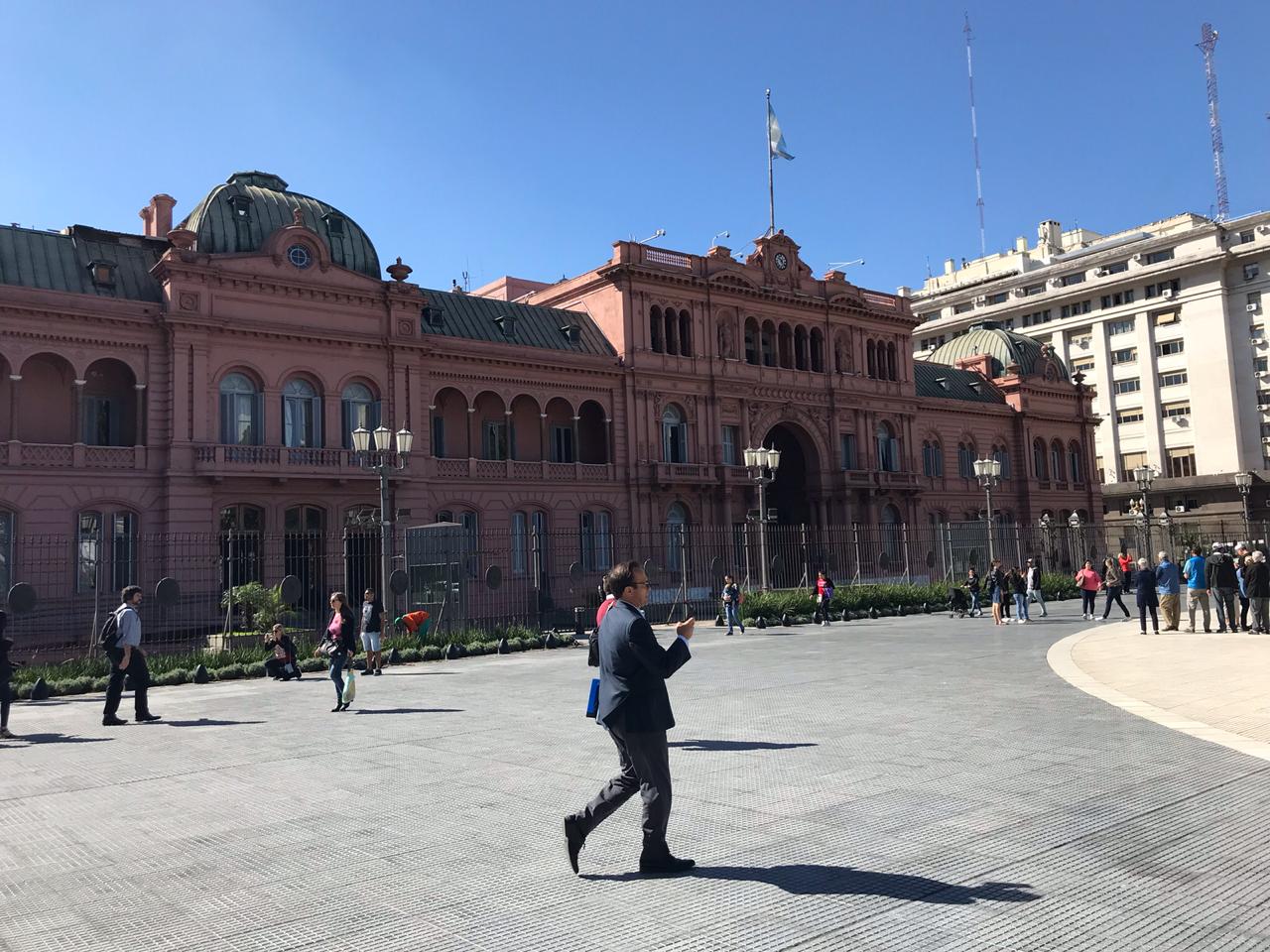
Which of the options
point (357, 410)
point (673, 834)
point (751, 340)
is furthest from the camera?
point (751, 340)

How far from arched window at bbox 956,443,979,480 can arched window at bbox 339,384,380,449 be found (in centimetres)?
3587

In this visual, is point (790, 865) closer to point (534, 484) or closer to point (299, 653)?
point (299, 653)

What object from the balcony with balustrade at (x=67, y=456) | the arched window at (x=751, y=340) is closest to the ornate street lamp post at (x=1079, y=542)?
the arched window at (x=751, y=340)

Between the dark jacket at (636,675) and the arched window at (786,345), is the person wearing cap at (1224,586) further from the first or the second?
the arched window at (786,345)

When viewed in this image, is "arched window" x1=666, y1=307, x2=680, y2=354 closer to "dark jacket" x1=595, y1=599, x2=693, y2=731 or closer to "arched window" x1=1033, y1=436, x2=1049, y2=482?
"arched window" x1=1033, y1=436, x2=1049, y2=482

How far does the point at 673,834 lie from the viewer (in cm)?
731

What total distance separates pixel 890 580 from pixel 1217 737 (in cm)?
3377

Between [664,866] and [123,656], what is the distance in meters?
10.5

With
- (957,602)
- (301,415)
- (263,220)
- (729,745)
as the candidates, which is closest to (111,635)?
(729,745)

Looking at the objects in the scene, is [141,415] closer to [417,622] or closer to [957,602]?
[417,622]

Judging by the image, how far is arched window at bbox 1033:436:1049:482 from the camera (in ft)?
211

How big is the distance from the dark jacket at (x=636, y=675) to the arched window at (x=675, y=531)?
3570cm

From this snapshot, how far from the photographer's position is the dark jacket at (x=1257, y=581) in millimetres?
22047

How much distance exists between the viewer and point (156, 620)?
28531 mm
